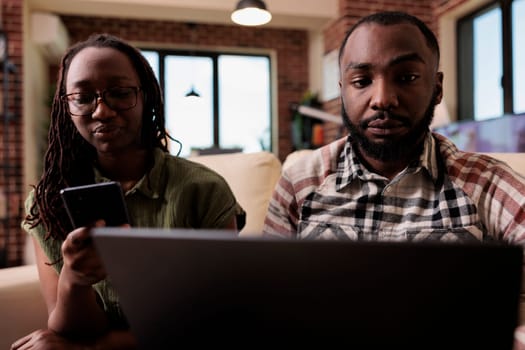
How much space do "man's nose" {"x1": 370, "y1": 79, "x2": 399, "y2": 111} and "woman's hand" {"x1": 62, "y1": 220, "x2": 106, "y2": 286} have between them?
20.6 inches

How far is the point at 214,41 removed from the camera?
5934 millimetres

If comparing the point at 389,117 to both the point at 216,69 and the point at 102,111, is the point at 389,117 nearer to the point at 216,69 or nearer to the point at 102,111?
the point at 102,111

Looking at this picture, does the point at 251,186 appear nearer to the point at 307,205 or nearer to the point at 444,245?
the point at 307,205

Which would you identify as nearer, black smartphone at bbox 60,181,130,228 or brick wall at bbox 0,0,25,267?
black smartphone at bbox 60,181,130,228

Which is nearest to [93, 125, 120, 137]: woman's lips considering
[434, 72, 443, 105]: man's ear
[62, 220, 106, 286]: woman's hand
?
[62, 220, 106, 286]: woman's hand

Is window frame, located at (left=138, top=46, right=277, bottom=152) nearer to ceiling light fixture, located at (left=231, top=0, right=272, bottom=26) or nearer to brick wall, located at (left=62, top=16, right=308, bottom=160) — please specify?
brick wall, located at (left=62, top=16, right=308, bottom=160)

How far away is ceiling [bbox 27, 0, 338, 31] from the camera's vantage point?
4422 mm

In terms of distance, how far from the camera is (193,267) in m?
0.39

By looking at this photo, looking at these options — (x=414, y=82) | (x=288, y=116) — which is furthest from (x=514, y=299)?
(x=288, y=116)

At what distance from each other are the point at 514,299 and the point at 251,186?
4.17 feet

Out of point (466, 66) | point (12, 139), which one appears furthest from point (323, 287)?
point (466, 66)

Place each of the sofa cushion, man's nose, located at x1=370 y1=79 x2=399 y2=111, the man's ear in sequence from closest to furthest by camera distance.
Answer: man's nose, located at x1=370 y1=79 x2=399 y2=111
the man's ear
the sofa cushion

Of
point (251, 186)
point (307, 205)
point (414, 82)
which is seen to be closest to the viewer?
point (414, 82)

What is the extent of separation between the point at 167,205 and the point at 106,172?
17cm
